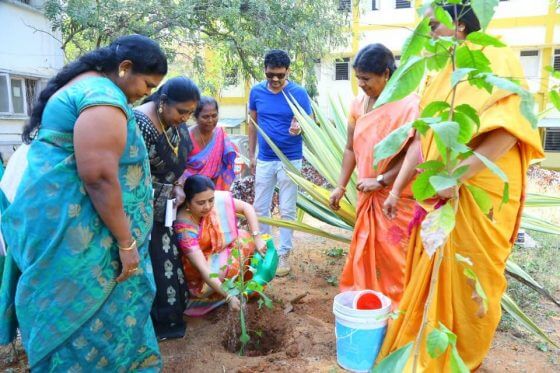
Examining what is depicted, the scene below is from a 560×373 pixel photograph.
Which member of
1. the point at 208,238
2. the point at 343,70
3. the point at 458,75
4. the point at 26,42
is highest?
the point at 26,42

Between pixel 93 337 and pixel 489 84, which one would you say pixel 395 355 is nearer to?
pixel 489 84

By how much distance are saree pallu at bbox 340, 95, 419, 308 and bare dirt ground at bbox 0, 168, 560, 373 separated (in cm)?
36

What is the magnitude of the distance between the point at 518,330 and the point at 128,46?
8.10 ft

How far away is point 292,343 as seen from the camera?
7.73 ft

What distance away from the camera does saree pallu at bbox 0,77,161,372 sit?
1.52m

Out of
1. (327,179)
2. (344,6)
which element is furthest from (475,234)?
(344,6)

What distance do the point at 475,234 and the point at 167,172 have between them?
1.42m

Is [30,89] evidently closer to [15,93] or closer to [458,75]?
[15,93]

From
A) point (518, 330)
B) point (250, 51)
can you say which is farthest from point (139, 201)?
point (250, 51)

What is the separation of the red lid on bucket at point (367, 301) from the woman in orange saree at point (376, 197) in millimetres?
218

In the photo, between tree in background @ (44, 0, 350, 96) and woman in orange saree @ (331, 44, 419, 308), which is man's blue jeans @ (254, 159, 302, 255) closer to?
woman in orange saree @ (331, 44, 419, 308)

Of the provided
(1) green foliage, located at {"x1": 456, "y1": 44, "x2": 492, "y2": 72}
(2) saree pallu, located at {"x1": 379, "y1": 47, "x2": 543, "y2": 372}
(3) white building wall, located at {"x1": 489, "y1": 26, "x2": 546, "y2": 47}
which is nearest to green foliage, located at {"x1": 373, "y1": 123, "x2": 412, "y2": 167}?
(1) green foliage, located at {"x1": 456, "y1": 44, "x2": 492, "y2": 72}

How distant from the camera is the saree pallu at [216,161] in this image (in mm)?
2949

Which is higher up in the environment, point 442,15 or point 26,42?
point 26,42
